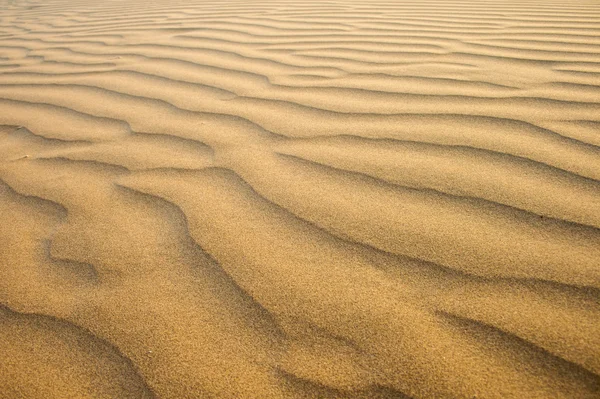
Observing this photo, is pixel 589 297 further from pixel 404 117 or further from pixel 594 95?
pixel 594 95

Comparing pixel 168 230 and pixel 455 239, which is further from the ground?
pixel 455 239

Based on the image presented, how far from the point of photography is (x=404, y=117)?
1601 millimetres

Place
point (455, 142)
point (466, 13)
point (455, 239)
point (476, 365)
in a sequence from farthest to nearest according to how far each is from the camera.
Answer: point (466, 13)
point (455, 142)
point (455, 239)
point (476, 365)

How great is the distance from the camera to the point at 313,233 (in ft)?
3.49

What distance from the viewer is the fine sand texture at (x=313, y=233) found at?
0.77 meters

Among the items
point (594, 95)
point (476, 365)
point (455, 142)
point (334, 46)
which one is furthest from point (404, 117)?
point (334, 46)

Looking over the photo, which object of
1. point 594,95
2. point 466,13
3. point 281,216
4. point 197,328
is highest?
point 466,13

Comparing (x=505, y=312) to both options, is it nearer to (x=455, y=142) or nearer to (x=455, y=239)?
(x=455, y=239)

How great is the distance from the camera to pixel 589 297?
81 cm

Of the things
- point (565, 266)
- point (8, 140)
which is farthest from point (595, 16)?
point (8, 140)

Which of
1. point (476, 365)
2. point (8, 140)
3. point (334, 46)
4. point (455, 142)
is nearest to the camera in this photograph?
point (476, 365)

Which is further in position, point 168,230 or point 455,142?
point 455,142

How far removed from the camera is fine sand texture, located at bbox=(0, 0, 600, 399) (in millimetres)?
765

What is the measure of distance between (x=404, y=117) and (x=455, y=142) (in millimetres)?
266
